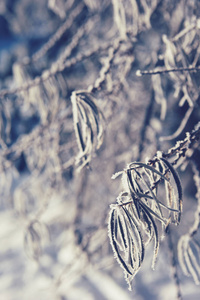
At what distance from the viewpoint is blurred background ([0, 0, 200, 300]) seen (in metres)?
1.16

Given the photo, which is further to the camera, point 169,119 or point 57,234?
point 57,234

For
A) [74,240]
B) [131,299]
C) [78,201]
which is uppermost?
[78,201]

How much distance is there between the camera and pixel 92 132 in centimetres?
92

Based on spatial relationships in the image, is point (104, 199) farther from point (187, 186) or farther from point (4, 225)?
point (4, 225)

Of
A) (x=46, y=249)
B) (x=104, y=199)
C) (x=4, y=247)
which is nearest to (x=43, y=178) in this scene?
(x=104, y=199)

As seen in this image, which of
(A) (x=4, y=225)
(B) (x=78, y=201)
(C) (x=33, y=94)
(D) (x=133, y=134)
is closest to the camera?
(C) (x=33, y=94)

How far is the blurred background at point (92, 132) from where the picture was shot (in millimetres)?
1161

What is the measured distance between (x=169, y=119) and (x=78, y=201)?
3.10 feet

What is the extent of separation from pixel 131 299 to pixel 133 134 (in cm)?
124

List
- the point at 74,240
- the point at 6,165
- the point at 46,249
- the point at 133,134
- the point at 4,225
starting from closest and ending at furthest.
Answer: the point at 6,165, the point at 74,240, the point at 133,134, the point at 46,249, the point at 4,225

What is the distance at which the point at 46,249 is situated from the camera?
2.66m

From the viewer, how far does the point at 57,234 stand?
9.41 feet

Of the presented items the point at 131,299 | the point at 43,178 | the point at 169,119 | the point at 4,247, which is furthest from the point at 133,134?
the point at 4,247

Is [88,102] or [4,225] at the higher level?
[4,225]
